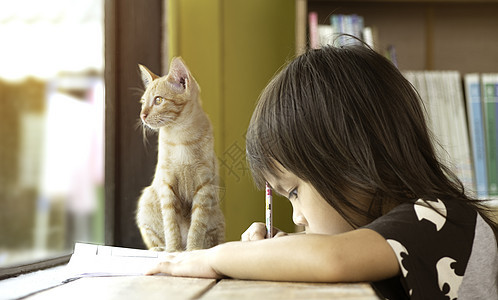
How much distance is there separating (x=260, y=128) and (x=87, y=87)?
910mm

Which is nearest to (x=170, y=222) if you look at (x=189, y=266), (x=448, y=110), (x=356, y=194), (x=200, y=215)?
(x=200, y=215)

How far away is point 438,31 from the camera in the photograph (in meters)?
1.97

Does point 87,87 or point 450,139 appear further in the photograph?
point 450,139

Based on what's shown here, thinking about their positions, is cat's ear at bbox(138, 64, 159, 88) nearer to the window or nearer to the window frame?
the window frame

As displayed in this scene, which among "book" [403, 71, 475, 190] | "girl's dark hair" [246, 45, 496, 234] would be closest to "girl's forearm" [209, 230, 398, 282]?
"girl's dark hair" [246, 45, 496, 234]

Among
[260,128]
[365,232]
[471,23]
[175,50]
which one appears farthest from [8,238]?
[471,23]

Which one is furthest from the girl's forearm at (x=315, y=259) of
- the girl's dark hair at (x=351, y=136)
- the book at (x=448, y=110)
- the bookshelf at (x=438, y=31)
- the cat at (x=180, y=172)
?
the bookshelf at (x=438, y=31)

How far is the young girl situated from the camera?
2.09 ft

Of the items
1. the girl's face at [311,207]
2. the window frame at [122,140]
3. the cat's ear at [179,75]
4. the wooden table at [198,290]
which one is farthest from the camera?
the window frame at [122,140]

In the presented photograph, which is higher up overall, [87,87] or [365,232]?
[87,87]

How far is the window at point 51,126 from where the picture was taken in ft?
4.59

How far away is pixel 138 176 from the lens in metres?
1.26

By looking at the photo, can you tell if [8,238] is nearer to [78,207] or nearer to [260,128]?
[78,207]

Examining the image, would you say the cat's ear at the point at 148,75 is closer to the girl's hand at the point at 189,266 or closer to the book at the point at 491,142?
the girl's hand at the point at 189,266
